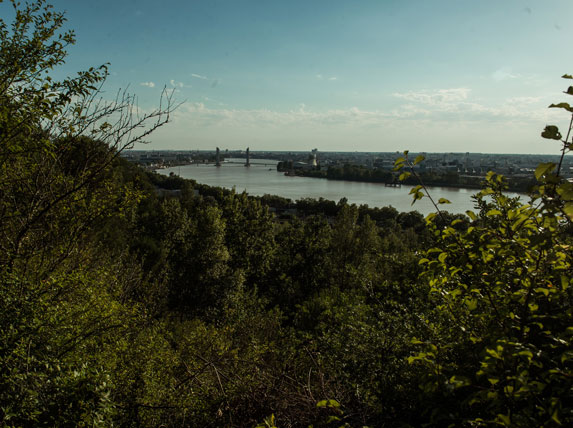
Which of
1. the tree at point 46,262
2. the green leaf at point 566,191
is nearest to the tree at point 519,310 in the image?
the green leaf at point 566,191

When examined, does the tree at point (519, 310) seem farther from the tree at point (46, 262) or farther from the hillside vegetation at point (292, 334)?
the tree at point (46, 262)

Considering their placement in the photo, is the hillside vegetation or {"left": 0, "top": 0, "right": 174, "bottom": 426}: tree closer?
the hillside vegetation

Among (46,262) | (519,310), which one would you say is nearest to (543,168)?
(519,310)

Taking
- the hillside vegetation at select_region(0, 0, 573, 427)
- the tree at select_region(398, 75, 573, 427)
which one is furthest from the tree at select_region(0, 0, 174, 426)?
the tree at select_region(398, 75, 573, 427)

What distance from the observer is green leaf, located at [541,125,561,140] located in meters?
1.18

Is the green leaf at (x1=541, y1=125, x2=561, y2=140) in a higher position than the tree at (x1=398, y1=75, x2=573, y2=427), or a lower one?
higher

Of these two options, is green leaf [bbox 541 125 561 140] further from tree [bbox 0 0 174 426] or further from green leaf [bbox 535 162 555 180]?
tree [bbox 0 0 174 426]

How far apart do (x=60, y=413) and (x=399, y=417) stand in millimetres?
2854

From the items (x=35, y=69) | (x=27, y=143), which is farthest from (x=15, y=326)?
(x=35, y=69)

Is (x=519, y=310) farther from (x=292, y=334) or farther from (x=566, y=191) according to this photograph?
(x=292, y=334)

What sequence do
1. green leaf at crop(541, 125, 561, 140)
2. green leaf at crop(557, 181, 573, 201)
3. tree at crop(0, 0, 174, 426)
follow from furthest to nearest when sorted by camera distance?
tree at crop(0, 0, 174, 426) < green leaf at crop(541, 125, 561, 140) < green leaf at crop(557, 181, 573, 201)

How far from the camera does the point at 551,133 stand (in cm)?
119

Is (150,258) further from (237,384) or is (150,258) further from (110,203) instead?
(237,384)

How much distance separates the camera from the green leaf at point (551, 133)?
1179mm
